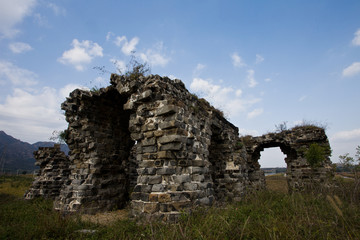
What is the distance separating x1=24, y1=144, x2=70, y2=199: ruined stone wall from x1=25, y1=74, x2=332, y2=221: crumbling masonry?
4.02m

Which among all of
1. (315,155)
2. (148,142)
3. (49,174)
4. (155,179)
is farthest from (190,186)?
(49,174)

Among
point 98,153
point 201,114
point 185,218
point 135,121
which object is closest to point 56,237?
point 185,218

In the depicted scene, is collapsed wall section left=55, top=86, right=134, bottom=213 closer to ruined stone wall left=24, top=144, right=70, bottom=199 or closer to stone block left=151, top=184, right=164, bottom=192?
stone block left=151, top=184, right=164, bottom=192

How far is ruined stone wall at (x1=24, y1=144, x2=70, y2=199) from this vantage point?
10414 mm

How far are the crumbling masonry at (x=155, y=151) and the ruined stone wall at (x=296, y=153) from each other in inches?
2.1

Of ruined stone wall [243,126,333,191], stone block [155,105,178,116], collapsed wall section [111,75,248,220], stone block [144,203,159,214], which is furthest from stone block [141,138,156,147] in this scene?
ruined stone wall [243,126,333,191]

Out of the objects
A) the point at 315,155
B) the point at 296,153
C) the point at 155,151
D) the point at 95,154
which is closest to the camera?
the point at 155,151

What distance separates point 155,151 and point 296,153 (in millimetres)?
9988

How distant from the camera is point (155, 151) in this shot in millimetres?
4746

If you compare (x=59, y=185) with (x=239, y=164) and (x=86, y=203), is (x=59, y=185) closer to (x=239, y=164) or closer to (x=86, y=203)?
(x=86, y=203)

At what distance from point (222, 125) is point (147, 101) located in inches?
181

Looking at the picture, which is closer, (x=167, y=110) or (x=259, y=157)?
(x=167, y=110)

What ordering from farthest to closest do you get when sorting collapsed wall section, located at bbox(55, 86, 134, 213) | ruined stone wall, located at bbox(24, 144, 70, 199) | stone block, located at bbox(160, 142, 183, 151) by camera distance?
1. ruined stone wall, located at bbox(24, 144, 70, 199)
2. collapsed wall section, located at bbox(55, 86, 134, 213)
3. stone block, located at bbox(160, 142, 183, 151)

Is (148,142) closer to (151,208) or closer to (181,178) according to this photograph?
(181,178)
